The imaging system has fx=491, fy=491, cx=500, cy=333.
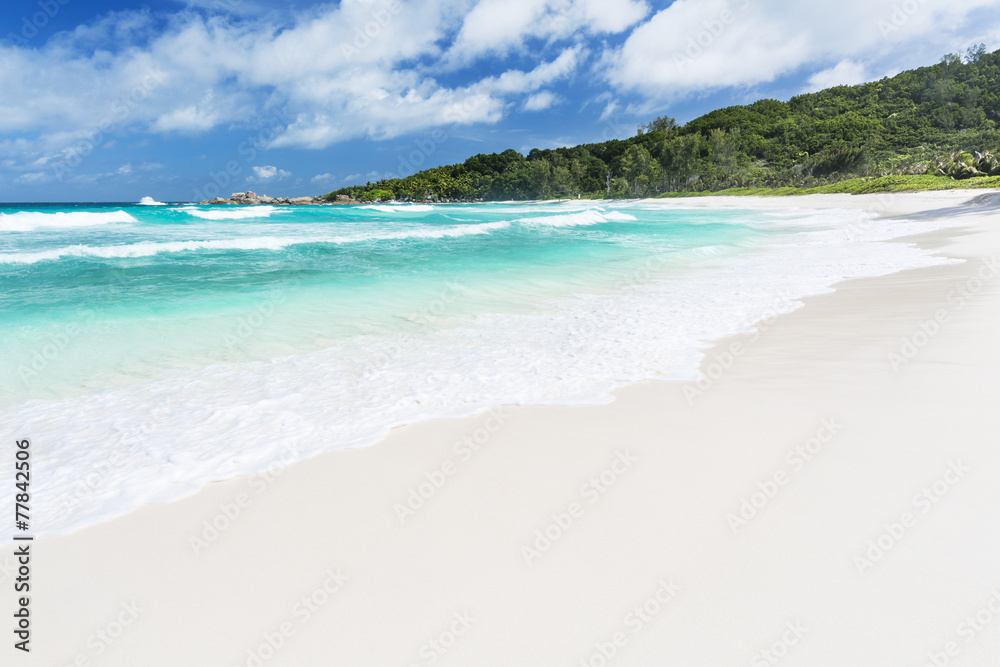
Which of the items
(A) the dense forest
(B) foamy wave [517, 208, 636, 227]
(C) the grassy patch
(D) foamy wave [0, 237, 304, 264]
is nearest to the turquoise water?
(D) foamy wave [0, 237, 304, 264]

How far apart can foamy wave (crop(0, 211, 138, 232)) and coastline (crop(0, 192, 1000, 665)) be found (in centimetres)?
3872

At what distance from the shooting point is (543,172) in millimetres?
115562

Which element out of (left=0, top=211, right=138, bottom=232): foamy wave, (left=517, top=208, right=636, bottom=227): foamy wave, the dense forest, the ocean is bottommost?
the ocean

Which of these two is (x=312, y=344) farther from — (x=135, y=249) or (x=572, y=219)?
(x=572, y=219)

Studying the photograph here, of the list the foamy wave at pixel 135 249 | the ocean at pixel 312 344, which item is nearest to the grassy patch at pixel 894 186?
the ocean at pixel 312 344

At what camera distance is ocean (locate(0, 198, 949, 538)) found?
3.58 meters

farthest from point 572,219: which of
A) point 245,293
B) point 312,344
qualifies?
point 312,344

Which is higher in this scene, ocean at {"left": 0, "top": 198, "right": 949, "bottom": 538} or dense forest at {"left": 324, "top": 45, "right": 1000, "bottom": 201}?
dense forest at {"left": 324, "top": 45, "right": 1000, "bottom": 201}

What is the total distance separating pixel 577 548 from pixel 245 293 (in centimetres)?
987

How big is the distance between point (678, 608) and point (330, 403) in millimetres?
3227

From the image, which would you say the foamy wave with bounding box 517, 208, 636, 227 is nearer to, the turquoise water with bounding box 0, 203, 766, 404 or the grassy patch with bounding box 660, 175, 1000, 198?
the turquoise water with bounding box 0, 203, 766, 404

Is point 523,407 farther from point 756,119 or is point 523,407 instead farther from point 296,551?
point 756,119

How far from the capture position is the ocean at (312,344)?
3.58 m

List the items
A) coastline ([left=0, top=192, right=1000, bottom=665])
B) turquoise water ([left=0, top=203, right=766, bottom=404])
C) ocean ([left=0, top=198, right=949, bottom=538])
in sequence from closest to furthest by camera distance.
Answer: coastline ([left=0, top=192, right=1000, bottom=665]), ocean ([left=0, top=198, right=949, bottom=538]), turquoise water ([left=0, top=203, right=766, bottom=404])
